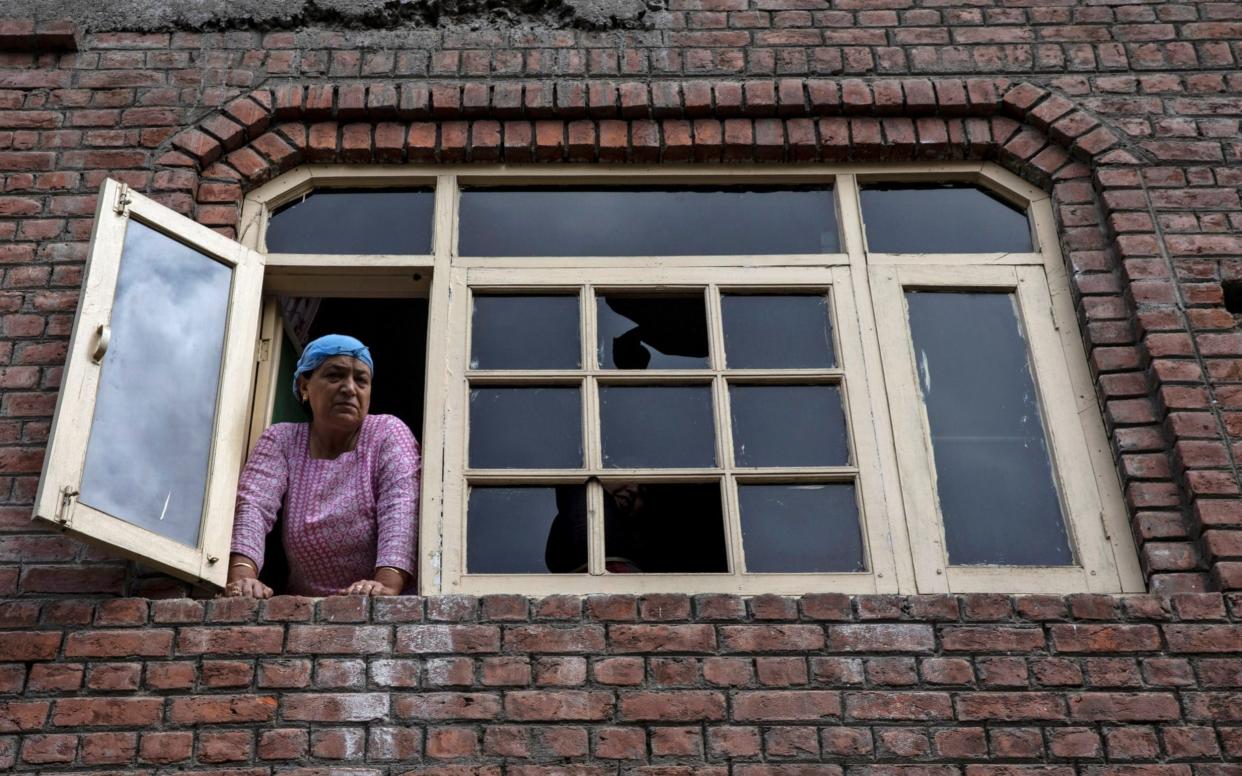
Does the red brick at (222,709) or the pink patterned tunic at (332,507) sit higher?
the pink patterned tunic at (332,507)

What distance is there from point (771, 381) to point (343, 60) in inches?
77.1

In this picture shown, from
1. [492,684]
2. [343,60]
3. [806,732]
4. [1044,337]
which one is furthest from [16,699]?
[1044,337]

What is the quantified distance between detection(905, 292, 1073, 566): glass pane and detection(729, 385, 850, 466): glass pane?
0.30 m

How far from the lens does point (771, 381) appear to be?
4621 mm

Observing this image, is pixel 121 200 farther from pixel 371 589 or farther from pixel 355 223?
pixel 371 589

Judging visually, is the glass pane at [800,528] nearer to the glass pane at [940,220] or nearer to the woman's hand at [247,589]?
the glass pane at [940,220]

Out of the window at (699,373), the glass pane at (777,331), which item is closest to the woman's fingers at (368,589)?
the window at (699,373)

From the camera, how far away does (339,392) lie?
4684 millimetres

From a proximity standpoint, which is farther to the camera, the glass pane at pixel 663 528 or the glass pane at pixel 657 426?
the glass pane at pixel 657 426

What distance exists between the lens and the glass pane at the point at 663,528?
430cm

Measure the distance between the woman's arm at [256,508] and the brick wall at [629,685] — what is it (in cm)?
22

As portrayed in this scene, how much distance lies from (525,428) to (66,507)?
1.35 metres

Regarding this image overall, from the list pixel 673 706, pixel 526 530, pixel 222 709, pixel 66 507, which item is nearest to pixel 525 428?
pixel 526 530

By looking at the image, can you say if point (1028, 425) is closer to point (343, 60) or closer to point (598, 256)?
point (598, 256)
